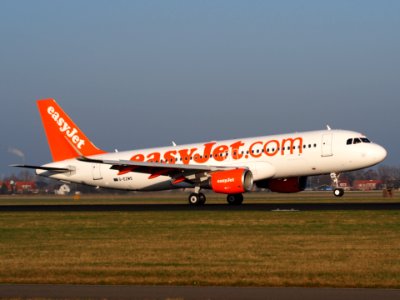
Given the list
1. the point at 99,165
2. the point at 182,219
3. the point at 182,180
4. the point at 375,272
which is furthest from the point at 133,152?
the point at 375,272

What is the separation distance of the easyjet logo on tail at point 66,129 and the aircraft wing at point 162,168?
7085mm

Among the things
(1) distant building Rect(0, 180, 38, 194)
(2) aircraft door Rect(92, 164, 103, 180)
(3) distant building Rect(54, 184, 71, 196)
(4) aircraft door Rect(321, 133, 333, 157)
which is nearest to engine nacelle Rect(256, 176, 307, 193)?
(4) aircraft door Rect(321, 133, 333, 157)

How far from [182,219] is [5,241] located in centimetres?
1035

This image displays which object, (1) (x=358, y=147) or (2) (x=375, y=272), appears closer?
(2) (x=375, y=272)

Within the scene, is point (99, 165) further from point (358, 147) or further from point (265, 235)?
point (265, 235)

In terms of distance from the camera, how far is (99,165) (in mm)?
58094

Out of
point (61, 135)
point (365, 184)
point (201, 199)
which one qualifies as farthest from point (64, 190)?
point (365, 184)

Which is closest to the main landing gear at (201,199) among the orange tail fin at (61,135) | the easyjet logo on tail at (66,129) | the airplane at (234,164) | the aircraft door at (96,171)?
the airplane at (234,164)

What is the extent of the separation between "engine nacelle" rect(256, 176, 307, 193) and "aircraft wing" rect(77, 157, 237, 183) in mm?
3504

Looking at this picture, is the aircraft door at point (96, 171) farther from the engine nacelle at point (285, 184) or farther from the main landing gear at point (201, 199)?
the engine nacelle at point (285, 184)

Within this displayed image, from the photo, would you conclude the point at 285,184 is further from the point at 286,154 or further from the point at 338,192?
the point at 286,154

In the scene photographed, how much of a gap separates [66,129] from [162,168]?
1107cm

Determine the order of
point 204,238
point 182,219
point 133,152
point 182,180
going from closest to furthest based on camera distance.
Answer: point 204,238, point 182,219, point 182,180, point 133,152

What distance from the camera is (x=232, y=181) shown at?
49719 millimetres
